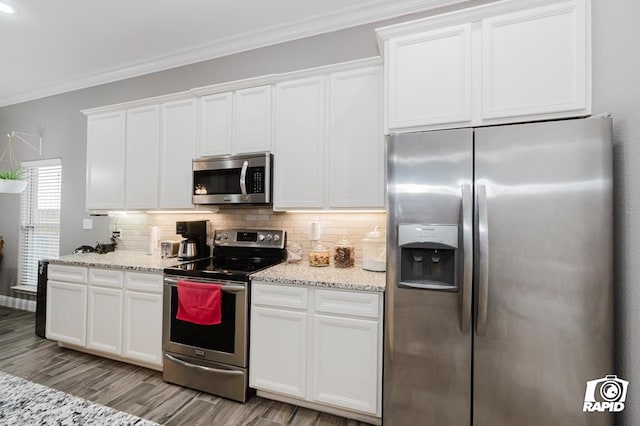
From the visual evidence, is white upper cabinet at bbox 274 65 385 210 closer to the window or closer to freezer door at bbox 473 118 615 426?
freezer door at bbox 473 118 615 426

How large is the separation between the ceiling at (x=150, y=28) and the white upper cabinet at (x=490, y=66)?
0.89m

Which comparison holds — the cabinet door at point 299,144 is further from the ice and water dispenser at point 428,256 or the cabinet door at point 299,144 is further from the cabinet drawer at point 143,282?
the cabinet drawer at point 143,282

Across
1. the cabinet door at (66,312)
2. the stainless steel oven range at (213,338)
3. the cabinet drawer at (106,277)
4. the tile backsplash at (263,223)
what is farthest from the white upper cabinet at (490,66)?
the cabinet door at (66,312)

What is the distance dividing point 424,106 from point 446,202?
2.11 feet

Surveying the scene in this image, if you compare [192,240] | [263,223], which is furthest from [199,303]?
[263,223]

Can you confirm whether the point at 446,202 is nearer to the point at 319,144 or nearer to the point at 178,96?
the point at 319,144

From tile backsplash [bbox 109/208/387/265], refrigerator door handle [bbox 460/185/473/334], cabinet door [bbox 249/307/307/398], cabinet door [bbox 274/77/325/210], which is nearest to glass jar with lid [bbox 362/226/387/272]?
tile backsplash [bbox 109/208/387/265]

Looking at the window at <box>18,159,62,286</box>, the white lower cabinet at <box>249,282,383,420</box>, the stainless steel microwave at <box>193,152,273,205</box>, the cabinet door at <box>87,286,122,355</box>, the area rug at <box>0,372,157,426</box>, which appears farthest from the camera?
the window at <box>18,159,62,286</box>

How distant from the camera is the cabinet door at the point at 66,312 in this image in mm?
2832

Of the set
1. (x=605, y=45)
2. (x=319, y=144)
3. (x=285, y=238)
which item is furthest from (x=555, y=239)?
(x=285, y=238)

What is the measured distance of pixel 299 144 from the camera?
2.49 m

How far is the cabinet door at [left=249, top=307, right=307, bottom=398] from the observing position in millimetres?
2062

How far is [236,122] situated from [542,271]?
8.15ft

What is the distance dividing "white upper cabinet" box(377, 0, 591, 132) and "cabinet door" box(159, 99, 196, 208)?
1937 millimetres
